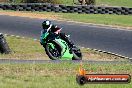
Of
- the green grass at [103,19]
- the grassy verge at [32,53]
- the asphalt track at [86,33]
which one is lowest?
the green grass at [103,19]

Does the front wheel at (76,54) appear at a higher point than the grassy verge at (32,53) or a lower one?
higher

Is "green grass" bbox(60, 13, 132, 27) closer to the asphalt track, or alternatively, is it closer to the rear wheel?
the asphalt track

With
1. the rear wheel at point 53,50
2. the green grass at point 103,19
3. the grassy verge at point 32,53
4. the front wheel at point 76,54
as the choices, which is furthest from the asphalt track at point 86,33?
the rear wheel at point 53,50

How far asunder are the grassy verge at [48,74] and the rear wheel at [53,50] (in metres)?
1.55

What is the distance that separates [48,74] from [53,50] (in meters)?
3.41

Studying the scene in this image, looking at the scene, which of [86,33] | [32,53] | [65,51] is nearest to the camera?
[65,51]

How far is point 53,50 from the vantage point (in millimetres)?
15133

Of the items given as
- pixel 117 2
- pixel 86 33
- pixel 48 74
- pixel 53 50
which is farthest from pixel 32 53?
pixel 117 2

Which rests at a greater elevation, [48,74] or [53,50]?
[48,74]

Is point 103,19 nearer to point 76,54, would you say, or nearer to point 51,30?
point 76,54

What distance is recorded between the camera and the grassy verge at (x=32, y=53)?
16281mm

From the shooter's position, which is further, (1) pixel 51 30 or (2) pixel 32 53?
(2) pixel 32 53

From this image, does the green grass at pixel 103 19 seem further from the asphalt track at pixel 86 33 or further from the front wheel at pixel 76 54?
the front wheel at pixel 76 54

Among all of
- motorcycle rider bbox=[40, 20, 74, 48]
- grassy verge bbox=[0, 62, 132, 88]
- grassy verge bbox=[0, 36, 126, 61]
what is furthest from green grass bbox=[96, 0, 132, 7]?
grassy verge bbox=[0, 62, 132, 88]
